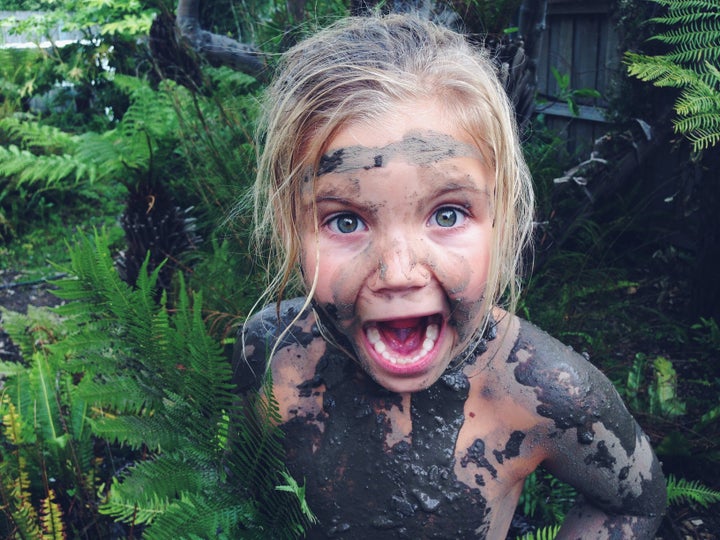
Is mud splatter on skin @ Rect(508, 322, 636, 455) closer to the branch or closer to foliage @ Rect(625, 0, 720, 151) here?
foliage @ Rect(625, 0, 720, 151)

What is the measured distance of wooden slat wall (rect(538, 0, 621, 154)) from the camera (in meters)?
4.32

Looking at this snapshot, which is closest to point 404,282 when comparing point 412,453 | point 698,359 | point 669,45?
point 412,453

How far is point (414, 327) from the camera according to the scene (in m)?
1.22

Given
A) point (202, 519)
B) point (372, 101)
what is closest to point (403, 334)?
point (372, 101)

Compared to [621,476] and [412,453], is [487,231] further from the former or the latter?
[621,476]

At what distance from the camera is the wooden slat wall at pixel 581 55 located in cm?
432

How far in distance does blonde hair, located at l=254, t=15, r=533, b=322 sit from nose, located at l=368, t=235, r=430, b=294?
0.14 metres

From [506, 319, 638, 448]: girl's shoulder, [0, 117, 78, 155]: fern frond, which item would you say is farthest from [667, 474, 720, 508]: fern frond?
[0, 117, 78, 155]: fern frond

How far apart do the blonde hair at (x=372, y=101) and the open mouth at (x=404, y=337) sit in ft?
0.40

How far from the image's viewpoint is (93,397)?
5.03 feet

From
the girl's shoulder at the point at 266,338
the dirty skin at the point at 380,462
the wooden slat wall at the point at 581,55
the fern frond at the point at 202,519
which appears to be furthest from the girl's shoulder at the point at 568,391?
the wooden slat wall at the point at 581,55

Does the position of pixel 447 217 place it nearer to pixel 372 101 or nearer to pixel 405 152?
pixel 405 152

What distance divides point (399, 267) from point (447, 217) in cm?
15

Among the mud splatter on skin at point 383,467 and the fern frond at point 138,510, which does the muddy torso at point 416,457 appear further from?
the fern frond at point 138,510
